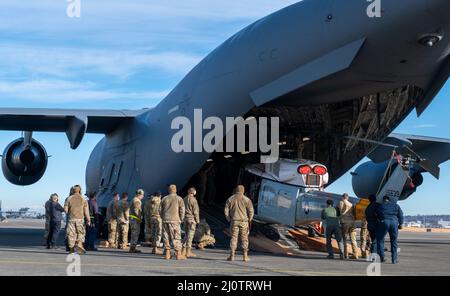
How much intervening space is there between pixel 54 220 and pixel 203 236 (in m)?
3.57

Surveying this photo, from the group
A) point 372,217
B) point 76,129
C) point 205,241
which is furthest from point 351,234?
point 76,129

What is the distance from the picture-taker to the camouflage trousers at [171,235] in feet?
43.0

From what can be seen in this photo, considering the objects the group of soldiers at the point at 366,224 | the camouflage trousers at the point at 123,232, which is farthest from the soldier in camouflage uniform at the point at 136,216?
the group of soldiers at the point at 366,224

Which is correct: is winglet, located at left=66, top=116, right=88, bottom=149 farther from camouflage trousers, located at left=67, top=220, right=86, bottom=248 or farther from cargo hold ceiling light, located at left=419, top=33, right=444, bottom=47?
cargo hold ceiling light, located at left=419, top=33, right=444, bottom=47

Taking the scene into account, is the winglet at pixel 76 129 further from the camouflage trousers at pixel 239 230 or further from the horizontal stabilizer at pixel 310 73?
the camouflage trousers at pixel 239 230

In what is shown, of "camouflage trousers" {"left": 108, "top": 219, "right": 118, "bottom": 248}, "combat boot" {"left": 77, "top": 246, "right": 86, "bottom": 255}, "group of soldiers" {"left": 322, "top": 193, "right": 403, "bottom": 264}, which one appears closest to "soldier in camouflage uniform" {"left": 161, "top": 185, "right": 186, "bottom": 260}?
"combat boot" {"left": 77, "top": 246, "right": 86, "bottom": 255}

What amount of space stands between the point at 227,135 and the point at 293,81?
2421mm

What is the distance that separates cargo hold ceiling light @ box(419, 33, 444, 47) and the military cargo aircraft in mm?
29

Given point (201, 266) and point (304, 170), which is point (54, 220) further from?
point (304, 170)

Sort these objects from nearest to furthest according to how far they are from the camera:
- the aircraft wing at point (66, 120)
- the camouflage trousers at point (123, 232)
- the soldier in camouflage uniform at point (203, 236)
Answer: the camouflage trousers at point (123, 232) → the soldier in camouflage uniform at point (203, 236) → the aircraft wing at point (66, 120)

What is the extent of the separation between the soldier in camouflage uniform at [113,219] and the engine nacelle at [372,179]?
29.6 ft

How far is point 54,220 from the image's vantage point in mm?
15758

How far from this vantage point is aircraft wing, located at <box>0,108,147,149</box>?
62.2 feet

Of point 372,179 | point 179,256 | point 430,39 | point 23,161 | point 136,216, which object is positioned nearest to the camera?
point 430,39
